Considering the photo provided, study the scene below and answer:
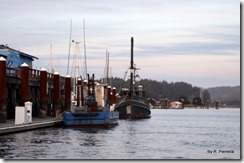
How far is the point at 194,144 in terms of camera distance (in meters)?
34.6

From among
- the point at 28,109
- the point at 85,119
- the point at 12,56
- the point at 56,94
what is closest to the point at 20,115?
the point at 28,109

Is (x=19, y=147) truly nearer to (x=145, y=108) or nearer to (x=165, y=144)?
(x=165, y=144)

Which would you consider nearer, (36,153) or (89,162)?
(89,162)

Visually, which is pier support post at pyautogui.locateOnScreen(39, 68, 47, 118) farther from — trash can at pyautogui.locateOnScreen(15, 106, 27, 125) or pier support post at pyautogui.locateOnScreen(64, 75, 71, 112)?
trash can at pyautogui.locateOnScreen(15, 106, 27, 125)

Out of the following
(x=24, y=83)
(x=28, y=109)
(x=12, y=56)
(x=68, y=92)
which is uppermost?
(x=12, y=56)

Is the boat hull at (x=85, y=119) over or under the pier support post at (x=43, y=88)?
under

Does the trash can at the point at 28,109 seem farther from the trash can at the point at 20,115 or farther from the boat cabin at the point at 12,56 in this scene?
the boat cabin at the point at 12,56

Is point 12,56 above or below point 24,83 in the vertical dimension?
above

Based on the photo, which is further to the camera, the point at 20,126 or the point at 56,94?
the point at 56,94

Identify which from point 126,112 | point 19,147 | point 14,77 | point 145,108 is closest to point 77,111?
point 14,77

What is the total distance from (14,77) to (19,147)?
20009 millimetres

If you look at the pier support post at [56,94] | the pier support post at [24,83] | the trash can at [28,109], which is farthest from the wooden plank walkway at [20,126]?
the pier support post at [56,94]

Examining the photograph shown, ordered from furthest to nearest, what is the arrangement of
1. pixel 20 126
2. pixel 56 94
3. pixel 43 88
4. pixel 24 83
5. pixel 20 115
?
pixel 56 94, pixel 43 88, pixel 24 83, pixel 20 115, pixel 20 126

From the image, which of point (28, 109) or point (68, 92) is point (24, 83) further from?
point (68, 92)
